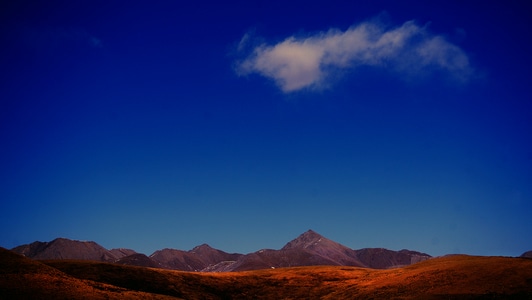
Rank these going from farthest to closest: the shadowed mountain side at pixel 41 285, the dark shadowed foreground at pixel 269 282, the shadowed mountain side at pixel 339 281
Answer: the shadowed mountain side at pixel 339 281, the dark shadowed foreground at pixel 269 282, the shadowed mountain side at pixel 41 285

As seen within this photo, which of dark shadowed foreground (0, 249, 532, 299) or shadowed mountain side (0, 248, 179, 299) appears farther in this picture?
dark shadowed foreground (0, 249, 532, 299)

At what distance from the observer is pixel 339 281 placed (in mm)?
93188

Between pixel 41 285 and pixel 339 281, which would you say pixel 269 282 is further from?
pixel 41 285

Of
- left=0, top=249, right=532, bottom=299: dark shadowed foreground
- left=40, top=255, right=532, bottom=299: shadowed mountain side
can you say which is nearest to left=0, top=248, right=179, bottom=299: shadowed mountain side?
left=0, top=249, right=532, bottom=299: dark shadowed foreground

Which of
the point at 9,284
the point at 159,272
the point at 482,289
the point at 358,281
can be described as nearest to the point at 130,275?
the point at 159,272

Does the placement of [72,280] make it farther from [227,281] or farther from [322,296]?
[322,296]

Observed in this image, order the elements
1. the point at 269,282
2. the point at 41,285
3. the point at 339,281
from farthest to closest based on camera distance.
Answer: the point at 269,282 → the point at 339,281 → the point at 41,285

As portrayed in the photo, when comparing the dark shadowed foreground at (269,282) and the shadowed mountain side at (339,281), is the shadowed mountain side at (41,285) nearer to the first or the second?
the dark shadowed foreground at (269,282)

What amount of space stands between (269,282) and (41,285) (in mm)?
52007

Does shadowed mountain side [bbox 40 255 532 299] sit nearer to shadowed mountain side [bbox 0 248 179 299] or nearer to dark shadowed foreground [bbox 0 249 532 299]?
dark shadowed foreground [bbox 0 249 532 299]

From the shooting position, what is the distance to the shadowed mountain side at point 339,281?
62.1 m

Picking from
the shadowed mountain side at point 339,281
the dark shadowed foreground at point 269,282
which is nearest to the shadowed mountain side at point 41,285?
the dark shadowed foreground at point 269,282

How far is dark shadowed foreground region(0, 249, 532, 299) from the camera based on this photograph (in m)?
57.4

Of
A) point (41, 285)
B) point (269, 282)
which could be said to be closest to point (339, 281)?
point (269, 282)
